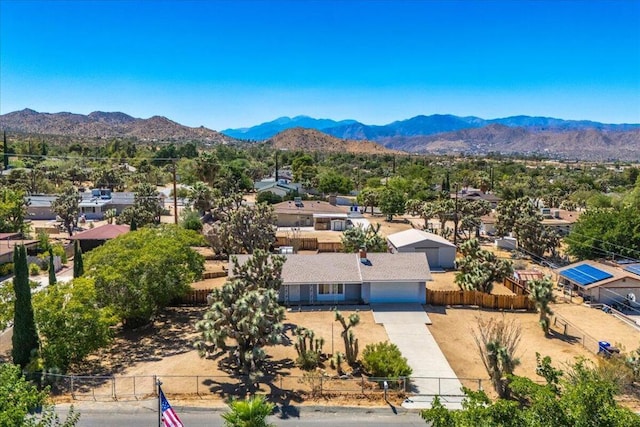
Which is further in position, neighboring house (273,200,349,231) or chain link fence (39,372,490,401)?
neighboring house (273,200,349,231)

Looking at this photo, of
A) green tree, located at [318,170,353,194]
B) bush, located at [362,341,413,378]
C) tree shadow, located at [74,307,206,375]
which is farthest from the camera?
green tree, located at [318,170,353,194]

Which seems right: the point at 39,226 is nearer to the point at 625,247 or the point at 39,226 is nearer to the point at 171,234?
the point at 171,234

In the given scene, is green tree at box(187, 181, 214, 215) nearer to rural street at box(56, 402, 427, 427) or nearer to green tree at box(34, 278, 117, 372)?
green tree at box(34, 278, 117, 372)

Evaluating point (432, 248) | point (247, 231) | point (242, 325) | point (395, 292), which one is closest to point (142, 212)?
point (247, 231)

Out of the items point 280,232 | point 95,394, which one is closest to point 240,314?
point 95,394

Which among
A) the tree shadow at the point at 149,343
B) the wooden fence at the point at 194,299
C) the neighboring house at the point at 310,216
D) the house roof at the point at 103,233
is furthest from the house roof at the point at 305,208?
the tree shadow at the point at 149,343

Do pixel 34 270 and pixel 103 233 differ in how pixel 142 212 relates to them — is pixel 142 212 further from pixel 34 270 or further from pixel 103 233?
pixel 34 270

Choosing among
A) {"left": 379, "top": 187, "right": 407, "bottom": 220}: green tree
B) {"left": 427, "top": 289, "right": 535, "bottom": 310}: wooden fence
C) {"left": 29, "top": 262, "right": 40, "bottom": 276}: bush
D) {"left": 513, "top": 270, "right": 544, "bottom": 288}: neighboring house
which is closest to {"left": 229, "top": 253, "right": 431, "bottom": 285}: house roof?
{"left": 427, "top": 289, "right": 535, "bottom": 310}: wooden fence
